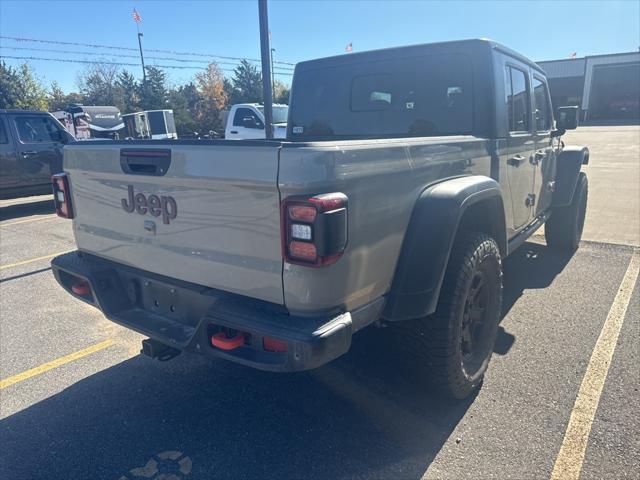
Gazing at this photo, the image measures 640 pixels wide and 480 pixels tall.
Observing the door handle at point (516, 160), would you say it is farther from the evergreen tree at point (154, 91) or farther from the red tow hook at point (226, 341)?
the evergreen tree at point (154, 91)

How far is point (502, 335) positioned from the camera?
3686 millimetres

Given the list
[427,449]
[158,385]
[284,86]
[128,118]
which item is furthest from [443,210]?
[284,86]

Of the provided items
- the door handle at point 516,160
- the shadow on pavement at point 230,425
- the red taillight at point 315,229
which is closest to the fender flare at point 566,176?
the door handle at point 516,160

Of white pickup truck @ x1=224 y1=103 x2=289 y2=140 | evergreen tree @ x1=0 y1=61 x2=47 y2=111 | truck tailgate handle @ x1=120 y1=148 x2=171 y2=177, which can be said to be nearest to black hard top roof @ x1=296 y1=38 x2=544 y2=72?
truck tailgate handle @ x1=120 y1=148 x2=171 y2=177

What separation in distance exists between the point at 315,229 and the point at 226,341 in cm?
69

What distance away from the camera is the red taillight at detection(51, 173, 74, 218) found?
293cm

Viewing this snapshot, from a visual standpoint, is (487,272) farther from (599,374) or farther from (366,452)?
(366,452)

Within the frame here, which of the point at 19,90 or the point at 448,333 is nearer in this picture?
the point at 448,333

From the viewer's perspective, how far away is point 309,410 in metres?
2.80

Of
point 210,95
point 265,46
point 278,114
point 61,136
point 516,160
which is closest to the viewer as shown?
point 516,160

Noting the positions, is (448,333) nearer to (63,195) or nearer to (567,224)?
(63,195)

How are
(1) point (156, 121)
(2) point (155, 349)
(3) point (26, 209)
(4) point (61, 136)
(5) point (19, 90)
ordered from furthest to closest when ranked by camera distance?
(5) point (19, 90), (1) point (156, 121), (3) point (26, 209), (4) point (61, 136), (2) point (155, 349)

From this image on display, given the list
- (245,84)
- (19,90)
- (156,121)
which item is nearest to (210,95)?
(245,84)

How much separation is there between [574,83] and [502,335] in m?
52.6
